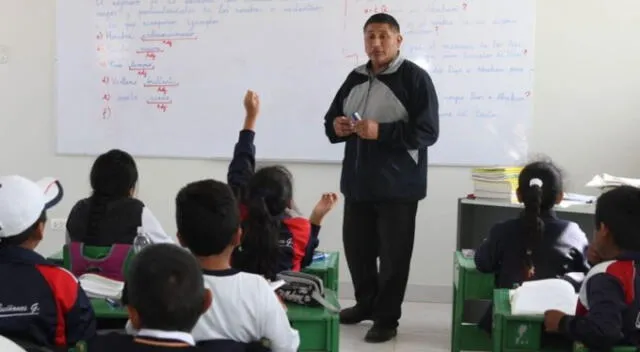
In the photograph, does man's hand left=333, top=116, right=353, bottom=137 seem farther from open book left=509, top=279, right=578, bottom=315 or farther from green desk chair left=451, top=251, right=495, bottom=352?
open book left=509, top=279, right=578, bottom=315

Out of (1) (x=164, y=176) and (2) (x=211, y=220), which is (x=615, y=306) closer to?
(2) (x=211, y=220)

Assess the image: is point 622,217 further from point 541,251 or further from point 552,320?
point 541,251

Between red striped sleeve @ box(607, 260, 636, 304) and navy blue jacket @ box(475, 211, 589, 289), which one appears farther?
navy blue jacket @ box(475, 211, 589, 289)

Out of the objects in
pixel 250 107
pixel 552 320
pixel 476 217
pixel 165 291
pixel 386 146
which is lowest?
pixel 476 217

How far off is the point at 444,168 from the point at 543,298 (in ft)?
7.97

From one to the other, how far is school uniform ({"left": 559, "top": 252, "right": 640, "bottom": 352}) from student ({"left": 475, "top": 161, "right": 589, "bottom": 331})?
761 mm

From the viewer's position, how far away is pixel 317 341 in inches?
84.7

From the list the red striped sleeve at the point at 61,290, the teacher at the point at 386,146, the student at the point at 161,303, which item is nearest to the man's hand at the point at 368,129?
the teacher at the point at 386,146

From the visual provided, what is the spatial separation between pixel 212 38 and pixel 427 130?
70.9 inches

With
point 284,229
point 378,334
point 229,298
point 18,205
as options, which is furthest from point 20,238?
point 378,334

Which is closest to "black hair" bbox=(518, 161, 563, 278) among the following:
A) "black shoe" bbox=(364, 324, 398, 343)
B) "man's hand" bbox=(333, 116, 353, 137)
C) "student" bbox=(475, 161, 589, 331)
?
"student" bbox=(475, 161, 589, 331)

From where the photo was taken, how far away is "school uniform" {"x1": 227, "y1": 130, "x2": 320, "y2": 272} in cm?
276

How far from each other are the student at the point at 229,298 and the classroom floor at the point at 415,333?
1927 mm

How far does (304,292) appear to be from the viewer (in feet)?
7.41
